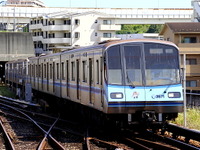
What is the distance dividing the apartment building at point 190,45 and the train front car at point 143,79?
2519 cm

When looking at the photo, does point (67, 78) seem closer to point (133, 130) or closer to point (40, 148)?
point (133, 130)

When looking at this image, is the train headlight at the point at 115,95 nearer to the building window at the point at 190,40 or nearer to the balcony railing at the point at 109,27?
the building window at the point at 190,40

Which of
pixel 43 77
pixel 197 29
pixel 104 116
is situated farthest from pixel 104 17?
pixel 104 116

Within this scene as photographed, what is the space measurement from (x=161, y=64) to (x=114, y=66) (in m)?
1.09

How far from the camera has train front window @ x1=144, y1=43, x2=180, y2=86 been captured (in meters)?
10.9

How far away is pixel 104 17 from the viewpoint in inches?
2394

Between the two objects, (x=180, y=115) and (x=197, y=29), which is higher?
(x=197, y=29)

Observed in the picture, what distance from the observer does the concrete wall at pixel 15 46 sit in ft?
152

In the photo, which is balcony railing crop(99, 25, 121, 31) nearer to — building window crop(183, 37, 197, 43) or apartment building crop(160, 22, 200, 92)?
apartment building crop(160, 22, 200, 92)

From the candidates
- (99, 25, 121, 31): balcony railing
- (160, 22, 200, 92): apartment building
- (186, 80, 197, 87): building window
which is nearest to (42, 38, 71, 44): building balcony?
(99, 25, 121, 31): balcony railing

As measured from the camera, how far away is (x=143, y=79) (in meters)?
10.8

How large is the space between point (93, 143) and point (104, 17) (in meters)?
51.0

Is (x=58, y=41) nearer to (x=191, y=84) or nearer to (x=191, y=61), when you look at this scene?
(x=191, y=61)

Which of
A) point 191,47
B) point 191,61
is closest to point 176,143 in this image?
point 191,47
